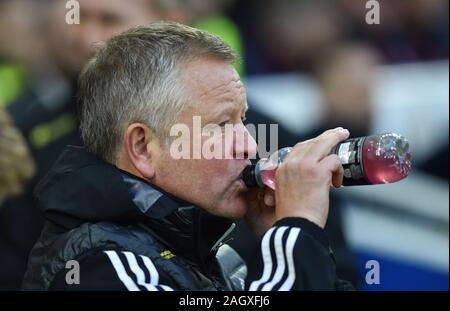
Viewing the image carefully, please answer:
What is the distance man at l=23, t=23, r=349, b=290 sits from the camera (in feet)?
6.85

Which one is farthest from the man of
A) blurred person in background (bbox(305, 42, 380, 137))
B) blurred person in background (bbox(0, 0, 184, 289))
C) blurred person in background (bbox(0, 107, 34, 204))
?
blurred person in background (bbox(305, 42, 380, 137))

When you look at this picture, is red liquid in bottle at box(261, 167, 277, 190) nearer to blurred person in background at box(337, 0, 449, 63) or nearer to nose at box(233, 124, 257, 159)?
nose at box(233, 124, 257, 159)

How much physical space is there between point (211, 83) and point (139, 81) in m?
0.18

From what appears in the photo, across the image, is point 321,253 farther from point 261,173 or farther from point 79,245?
point 79,245

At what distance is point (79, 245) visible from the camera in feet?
7.06

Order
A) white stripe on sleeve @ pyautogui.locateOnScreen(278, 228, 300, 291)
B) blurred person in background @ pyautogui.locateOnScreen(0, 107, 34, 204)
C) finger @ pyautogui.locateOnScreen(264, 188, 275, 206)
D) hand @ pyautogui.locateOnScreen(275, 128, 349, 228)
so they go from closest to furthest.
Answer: white stripe on sleeve @ pyautogui.locateOnScreen(278, 228, 300, 291) → hand @ pyautogui.locateOnScreen(275, 128, 349, 228) → finger @ pyautogui.locateOnScreen(264, 188, 275, 206) → blurred person in background @ pyautogui.locateOnScreen(0, 107, 34, 204)

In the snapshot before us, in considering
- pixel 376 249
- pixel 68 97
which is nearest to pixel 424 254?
pixel 376 249

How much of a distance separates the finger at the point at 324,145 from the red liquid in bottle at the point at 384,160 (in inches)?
2.6

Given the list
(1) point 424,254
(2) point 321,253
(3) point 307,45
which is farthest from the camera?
(1) point 424,254

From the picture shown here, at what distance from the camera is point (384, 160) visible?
7.41ft

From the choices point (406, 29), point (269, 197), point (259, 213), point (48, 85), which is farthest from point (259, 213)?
point (406, 29)

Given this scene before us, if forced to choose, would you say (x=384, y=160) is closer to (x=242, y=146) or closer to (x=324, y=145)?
(x=324, y=145)

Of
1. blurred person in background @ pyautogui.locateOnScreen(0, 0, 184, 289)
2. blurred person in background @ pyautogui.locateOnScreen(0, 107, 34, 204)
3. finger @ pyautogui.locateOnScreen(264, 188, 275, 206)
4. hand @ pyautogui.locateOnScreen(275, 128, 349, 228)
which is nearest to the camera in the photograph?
hand @ pyautogui.locateOnScreen(275, 128, 349, 228)
